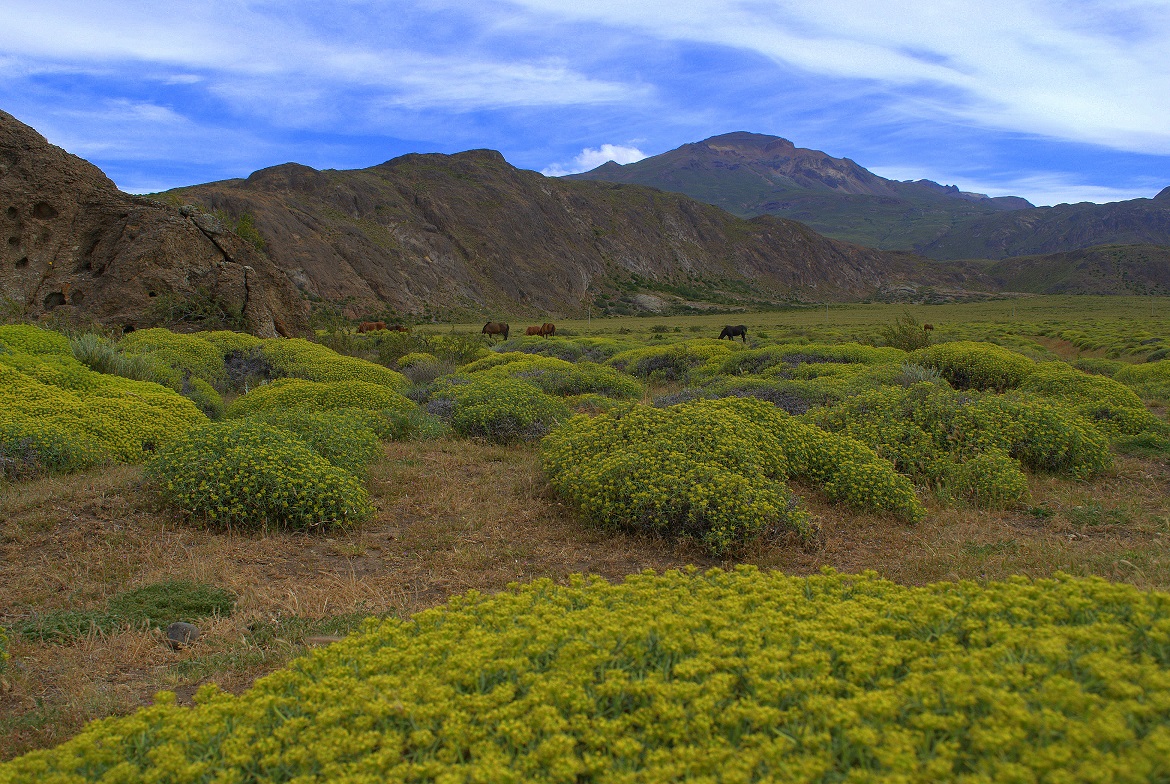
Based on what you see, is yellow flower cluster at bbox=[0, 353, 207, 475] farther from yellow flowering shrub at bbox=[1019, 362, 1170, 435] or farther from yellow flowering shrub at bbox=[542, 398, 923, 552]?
yellow flowering shrub at bbox=[1019, 362, 1170, 435]

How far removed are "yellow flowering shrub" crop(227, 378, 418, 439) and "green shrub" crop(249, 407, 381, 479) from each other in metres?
1.12

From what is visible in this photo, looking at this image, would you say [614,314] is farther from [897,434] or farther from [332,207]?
[897,434]

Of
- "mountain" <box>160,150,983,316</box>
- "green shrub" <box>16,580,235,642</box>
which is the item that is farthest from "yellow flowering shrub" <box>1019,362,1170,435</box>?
"mountain" <box>160,150,983,316</box>

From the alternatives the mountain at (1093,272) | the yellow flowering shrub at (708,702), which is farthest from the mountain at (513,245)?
the yellow flowering shrub at (708,702)

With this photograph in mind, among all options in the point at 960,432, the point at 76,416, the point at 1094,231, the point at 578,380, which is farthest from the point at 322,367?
the point at 1094,231

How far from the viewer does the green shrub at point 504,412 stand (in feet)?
29.3

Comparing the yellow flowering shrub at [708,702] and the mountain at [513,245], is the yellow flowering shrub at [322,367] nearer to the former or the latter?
the yellow flowering shrub at [708,702]

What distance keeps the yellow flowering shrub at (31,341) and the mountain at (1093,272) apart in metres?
118

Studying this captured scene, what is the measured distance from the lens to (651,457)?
5.84 meters

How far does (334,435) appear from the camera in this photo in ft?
22.7

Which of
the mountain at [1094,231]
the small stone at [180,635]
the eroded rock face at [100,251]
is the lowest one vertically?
the small stone at [180,635]

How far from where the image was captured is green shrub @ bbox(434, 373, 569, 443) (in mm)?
8922

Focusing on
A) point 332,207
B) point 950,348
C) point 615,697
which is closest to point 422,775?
point 615,697

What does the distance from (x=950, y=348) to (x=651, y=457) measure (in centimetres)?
848
